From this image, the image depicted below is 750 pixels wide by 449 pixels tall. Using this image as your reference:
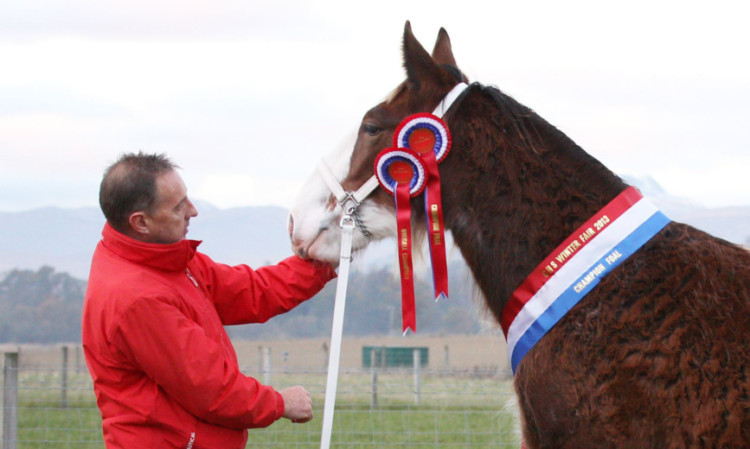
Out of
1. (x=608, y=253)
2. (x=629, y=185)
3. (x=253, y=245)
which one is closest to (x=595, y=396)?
(x=608, y=253)

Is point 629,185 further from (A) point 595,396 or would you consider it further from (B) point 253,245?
(B) point 253,245

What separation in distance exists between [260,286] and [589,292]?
5.60ft

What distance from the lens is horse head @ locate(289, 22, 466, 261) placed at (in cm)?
324

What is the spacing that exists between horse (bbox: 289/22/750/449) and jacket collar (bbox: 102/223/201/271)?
54 centimetres

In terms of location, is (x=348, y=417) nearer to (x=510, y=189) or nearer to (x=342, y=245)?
(x=342, y=245)

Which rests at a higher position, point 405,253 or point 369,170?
point 369,170

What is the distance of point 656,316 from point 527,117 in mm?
958

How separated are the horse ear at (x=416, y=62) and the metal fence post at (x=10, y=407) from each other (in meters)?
7.09

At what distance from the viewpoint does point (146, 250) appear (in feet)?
→ 10.5

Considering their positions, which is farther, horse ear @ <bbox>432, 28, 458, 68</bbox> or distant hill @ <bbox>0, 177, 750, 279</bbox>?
distant hill @ <bbox>0, 177, 750, 279</bbox>

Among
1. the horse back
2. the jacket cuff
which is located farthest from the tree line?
the horse back

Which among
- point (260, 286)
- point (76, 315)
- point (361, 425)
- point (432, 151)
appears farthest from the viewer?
point (76, 315)

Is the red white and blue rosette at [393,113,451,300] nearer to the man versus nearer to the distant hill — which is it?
the man

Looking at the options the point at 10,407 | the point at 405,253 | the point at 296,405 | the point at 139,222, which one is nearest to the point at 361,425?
the point at 10,407
